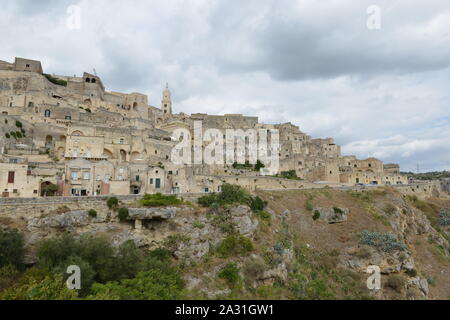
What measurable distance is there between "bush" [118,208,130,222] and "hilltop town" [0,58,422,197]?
591 centimetres

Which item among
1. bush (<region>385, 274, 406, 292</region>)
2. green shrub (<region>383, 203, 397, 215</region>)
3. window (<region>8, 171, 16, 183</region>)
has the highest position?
window (<region>8, 171, 16, 183</region>)

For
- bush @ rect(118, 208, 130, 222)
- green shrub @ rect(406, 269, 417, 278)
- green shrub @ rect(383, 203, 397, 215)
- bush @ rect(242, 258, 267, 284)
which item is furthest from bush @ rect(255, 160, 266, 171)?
bush @ rect(118, 208, 130, 222)

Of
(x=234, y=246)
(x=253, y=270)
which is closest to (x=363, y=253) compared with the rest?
(x=253, y=270)

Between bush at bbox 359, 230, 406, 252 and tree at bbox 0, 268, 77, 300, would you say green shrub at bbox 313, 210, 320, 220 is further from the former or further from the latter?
tree at bbox 0, 268, 77, 300

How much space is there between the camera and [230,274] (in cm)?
2205

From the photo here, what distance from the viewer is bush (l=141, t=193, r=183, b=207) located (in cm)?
2605

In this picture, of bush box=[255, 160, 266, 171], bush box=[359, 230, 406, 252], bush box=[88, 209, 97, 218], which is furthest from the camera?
bush box=[255, 160, 266, 171]

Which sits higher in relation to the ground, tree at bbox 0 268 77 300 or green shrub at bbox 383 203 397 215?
Result: green shrub at bbox 383 203 397 215

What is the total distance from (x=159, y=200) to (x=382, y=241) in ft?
71.4

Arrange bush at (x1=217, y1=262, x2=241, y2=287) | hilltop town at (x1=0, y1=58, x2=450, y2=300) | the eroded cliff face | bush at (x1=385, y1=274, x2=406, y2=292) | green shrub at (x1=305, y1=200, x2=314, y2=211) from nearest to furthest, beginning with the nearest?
hilltop town at (x1=0, y1=58, x2=450, y2=300), bush at (x1=217, y1=262, x2=241, y2=287), the eroded cliff face, bush at (x1=385, y1=274, x2=406, y2=292), green shrub at (x1=305, y1=200, x2=314, y2=211)

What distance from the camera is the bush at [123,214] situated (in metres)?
24.8

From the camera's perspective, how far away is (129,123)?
49812 mm
